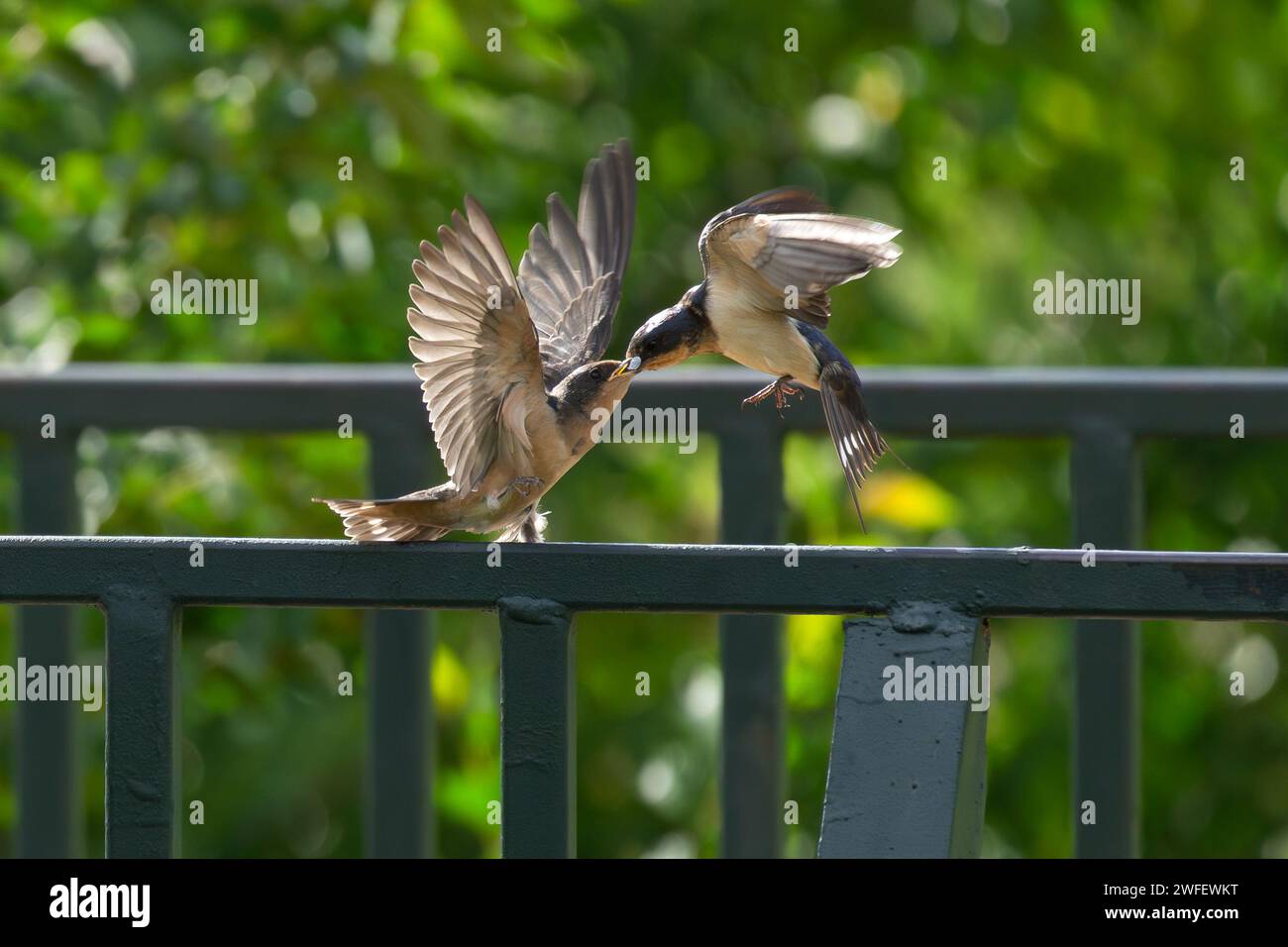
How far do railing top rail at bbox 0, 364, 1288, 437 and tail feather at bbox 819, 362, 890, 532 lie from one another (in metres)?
1.15

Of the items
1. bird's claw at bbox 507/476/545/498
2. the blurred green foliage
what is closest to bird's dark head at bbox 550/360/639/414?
bird's claw at bbox 507/476/545/498

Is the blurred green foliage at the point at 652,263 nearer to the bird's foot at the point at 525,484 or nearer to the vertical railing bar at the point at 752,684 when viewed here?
the vertical railing bar at the point at 752,684

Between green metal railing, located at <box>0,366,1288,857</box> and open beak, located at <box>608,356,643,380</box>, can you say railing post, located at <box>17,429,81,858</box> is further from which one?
open beak, located at <box>608,356,643,380</box>

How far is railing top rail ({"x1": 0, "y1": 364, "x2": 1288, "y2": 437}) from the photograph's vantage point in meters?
3.33

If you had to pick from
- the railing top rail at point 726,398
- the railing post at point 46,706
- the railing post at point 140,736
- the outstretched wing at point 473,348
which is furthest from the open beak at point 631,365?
the railing post at point 46,706

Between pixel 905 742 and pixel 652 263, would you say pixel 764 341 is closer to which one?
pixel 905 742

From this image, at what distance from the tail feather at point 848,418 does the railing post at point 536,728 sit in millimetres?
571

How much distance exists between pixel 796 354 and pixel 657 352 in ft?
0.70

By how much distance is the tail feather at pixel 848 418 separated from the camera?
2225mm

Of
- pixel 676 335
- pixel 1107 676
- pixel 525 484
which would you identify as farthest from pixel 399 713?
pixel 676 335

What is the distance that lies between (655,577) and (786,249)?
1.69 ft

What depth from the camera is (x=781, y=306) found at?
7.27ft

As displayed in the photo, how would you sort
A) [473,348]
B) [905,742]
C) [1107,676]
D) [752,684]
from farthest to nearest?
[752,684] → [1107,676] → [473,348] → [905,742]
